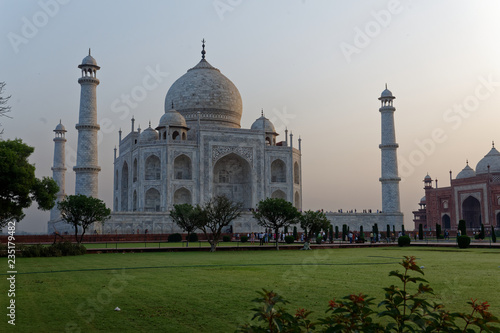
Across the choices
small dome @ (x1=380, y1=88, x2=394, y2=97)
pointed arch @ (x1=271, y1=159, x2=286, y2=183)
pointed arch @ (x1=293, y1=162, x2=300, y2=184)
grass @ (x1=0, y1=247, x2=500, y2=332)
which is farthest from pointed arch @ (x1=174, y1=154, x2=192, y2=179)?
grass @ (x1=0, y1=247, x2=500, y2=332)

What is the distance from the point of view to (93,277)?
980 centimetres

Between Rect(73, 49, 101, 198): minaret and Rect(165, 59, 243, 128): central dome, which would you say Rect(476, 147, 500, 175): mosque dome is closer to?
Rect(165, 59, 243, 128): central dome

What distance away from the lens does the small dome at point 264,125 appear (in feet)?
145

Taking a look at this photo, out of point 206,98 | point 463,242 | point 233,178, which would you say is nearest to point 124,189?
point 233,178

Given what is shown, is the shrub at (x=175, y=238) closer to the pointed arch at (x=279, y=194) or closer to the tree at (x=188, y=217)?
the tree at (x=188, y=217)

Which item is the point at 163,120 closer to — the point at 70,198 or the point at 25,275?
the point at 70,198

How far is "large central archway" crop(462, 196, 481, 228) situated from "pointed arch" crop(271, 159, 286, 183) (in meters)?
17.7

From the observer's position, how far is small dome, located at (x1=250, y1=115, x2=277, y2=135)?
145 ft

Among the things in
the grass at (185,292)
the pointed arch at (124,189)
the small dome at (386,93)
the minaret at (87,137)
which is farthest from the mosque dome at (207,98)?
the grass at (185,292)

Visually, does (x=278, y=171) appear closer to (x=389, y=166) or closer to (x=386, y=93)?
(x=389, y=166)

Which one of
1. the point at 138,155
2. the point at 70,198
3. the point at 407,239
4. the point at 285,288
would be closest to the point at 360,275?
the point at 285,288

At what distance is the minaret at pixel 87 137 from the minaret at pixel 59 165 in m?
8.92

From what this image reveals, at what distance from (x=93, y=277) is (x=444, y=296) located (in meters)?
6.44

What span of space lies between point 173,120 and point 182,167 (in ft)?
12.4
